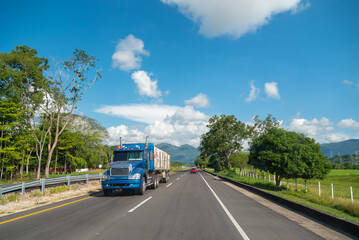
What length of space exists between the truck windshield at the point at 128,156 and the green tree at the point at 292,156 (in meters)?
9.69

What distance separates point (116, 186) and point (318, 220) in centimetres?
1007

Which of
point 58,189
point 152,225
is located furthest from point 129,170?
point 152,225

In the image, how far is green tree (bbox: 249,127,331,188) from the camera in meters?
17.2

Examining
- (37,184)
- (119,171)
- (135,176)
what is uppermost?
(119,171)

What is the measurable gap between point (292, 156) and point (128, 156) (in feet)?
39.4

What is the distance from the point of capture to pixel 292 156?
17469 millimetres

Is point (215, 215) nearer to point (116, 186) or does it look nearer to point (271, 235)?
point (271, 235)

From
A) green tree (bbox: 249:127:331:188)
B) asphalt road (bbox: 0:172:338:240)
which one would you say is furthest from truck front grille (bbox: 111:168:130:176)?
green tree (bbox: 249:127:331:188)

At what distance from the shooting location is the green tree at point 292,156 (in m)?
17.2

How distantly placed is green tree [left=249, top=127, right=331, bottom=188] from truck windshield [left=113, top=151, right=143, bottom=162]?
31.8ft

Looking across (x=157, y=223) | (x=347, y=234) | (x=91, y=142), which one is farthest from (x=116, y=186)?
(x=91, y=142)

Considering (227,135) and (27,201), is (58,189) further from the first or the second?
(227,135)

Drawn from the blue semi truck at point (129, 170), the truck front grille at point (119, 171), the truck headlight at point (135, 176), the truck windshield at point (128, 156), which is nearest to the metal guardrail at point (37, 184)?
the blue semi truck at point (129, 170)

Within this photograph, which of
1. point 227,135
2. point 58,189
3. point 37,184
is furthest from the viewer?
point 227,135
